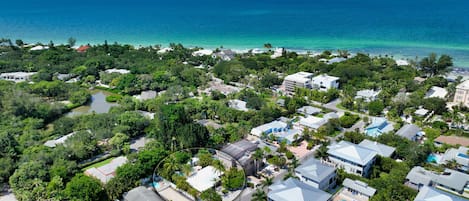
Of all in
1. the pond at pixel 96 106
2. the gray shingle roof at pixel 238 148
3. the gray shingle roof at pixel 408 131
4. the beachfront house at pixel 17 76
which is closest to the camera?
the gray shingle roof at pixel 238 148

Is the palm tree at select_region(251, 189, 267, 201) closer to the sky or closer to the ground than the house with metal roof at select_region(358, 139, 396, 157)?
closer to the ground

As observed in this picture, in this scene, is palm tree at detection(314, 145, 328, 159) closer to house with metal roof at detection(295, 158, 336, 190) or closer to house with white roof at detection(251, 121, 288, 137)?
house with metal roof at detection(295, 158, 336, 190)

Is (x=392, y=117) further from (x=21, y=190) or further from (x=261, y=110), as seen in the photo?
(x=21, y=190)

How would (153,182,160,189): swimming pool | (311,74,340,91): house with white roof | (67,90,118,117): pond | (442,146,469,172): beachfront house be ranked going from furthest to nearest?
(311,74,340,91): house with white roof < (67,90,118,117): pond < (442,146,469,172): beachfront house < (153,182,160,189): swimming pool

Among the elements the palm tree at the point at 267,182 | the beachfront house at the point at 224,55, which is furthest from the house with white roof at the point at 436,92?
the beachfront house at the point at 224,55

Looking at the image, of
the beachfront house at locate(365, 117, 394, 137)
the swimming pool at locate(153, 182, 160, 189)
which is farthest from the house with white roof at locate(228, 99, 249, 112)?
the swimming pool at locate(153, 182, 160, 189)

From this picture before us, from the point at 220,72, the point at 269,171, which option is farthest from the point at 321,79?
the point at 269,171

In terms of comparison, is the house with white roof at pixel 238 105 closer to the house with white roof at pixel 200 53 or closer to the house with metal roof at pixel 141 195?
the house with metal roof at pixel 141 195
